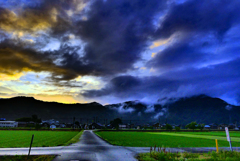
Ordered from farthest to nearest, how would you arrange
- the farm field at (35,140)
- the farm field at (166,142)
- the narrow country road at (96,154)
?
the farm field at (166,142), the farm field at (35,140), the narrow country road at (96,154)

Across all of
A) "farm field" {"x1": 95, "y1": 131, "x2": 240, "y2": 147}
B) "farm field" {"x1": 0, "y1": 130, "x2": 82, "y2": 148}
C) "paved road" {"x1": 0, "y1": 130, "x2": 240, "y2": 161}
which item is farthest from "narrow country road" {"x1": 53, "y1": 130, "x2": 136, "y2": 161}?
"farm field" {"x1": 0, "y1": 130, "x2": 82, "y2": 148}

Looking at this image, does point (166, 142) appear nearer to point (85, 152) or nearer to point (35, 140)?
point (85, 152)

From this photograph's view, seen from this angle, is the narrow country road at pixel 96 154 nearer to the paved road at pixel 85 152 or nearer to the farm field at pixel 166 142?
the paved road at pixel 85 152

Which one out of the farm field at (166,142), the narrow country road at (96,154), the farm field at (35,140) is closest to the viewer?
the narrow country road at (96,154)

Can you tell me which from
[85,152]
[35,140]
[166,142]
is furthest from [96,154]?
[35,140]

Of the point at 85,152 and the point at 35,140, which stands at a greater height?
the point at 85,152

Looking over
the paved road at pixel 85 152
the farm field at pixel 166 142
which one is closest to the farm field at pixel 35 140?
the paved road at pixel 85 152

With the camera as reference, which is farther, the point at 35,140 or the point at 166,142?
the point at 35,140

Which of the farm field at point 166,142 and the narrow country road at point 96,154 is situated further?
the farm field at point 166,142

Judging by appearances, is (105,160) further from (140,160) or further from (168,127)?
(168,127)

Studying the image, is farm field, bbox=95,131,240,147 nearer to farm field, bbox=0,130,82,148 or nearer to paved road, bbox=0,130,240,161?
paved road, bbox=0,130,240,161

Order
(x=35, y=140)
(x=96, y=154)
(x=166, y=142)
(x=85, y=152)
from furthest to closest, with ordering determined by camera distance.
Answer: (x=35, y=140), (x=166, y=142), (x=85, y=152), (x=96, y=154)

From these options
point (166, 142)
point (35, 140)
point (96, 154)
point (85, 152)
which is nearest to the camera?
point (96, 154)

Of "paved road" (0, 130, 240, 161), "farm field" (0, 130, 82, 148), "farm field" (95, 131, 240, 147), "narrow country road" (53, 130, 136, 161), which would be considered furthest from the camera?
"farm field" (95, 131, 240, 147)
